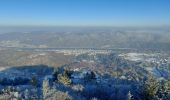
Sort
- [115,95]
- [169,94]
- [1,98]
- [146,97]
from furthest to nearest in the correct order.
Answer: [115,95]
[146,97]
[169,94]
[1,98]

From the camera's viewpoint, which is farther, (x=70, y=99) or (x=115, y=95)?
(x=115, y=95)

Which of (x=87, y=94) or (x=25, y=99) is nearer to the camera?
(x=25, y=99)

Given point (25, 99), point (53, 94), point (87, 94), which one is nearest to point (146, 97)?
point (87, 94)

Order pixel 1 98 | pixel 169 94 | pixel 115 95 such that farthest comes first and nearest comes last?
pixel 115 95 < pixel 169 94 < pixel 1 98

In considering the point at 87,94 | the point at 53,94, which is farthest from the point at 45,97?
the point at 87,94

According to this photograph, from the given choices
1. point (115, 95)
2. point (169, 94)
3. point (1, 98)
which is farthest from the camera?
point (115, 95)

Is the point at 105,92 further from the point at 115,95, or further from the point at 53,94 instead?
the point at 53,94

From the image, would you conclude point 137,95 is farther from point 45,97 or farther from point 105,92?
point 45,97

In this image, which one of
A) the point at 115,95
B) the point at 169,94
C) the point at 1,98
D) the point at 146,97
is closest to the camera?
the point at 1,98
